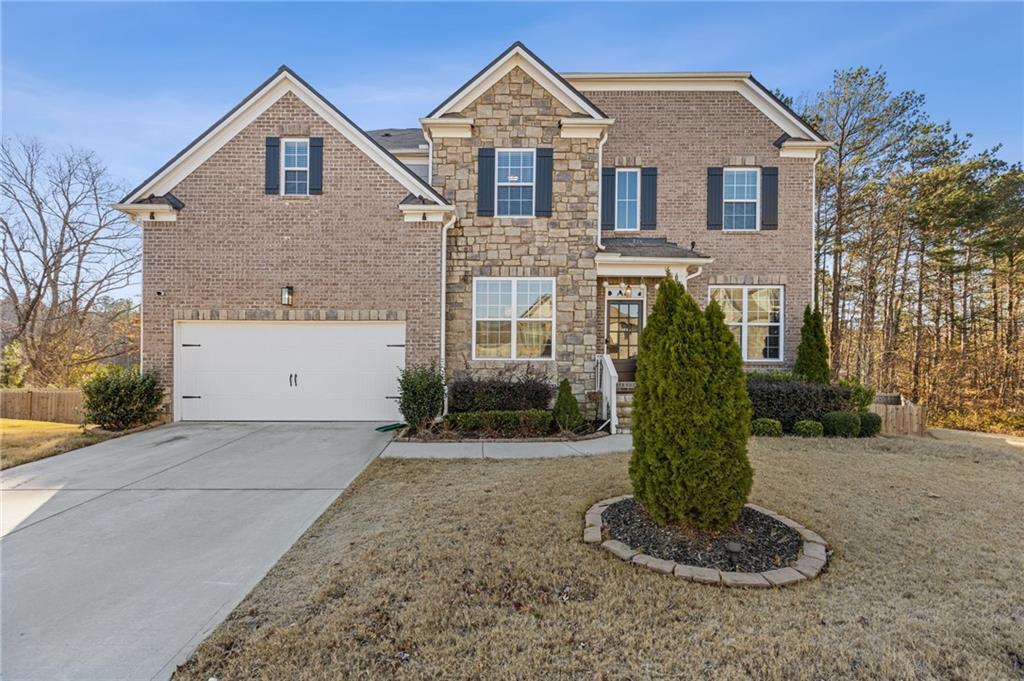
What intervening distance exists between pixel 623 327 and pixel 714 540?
7.52m

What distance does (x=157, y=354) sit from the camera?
9.12 metres

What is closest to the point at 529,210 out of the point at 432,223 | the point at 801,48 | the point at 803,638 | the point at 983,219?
the point at 432,223

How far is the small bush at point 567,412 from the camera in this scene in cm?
841

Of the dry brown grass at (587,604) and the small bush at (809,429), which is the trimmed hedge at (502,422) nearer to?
the dry brown grass at (587,604)

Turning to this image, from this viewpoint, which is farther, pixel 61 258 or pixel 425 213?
pixel 61 258

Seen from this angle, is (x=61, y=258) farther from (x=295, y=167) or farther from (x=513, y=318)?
(x=513, y=318)

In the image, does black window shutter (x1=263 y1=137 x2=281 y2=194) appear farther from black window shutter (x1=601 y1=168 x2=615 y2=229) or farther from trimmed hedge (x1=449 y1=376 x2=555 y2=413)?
black window shutter (x1=601 y1=168 x2=615 y2=229)

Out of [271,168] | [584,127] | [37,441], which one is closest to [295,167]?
[271,168]

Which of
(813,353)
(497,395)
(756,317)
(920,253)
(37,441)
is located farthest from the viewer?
(920,253)

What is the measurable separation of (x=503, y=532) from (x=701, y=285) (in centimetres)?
928

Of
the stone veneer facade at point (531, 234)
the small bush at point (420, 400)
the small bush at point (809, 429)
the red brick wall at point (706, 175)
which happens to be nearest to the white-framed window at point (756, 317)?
the red brick wall at point (706, 175)

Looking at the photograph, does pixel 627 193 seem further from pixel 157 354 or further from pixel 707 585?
pixel 157 354

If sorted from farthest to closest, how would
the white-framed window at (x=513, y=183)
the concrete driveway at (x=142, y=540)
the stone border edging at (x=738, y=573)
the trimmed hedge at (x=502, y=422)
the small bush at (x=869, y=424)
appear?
the white-framed window at (x=513, y=183)
the small bush at (x=869, y=424)
the trimmed hedge at (x=502, y=422)
the stone border edging at (x=738, y=573)
the concrete driveway at (x=142, y=540)

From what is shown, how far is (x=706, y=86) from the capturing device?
449 inches
